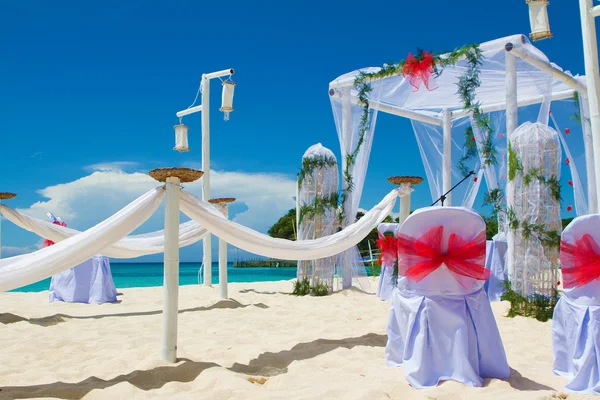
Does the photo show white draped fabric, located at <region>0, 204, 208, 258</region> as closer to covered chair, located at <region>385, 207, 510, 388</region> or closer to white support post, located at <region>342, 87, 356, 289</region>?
white support post, located at <region>342, 87, 356, 289</region>

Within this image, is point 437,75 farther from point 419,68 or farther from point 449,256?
point 449,256

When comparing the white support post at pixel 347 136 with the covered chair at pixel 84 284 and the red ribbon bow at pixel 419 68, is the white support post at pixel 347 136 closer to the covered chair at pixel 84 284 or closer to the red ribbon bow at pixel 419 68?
the red ribbon bow at pixel 419 68

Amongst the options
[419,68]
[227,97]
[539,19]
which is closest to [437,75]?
[419,68]

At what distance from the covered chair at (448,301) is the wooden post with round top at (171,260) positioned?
167cm

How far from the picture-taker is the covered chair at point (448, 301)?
9.82 ft

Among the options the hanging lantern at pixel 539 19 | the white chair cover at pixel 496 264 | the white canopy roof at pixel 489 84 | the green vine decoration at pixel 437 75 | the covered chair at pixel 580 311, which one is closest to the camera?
the covered chair at pixel 580 311

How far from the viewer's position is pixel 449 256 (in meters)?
3.04

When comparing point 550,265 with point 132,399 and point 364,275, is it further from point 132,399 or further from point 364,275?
point 132,399

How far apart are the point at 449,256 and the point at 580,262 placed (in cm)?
83

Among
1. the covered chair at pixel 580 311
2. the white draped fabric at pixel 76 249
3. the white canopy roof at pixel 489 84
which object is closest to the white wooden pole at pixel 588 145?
the white canopy roof at pixel 489 84

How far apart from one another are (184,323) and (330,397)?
9.63 ft

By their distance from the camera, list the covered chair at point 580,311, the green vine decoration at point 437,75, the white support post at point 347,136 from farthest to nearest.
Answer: the white support post at point 347,136 < the green vine decoration at point 437,75 < the covered chair at point 580,311

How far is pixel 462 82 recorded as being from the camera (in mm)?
6457

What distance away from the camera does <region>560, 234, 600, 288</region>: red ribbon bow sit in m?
3.04
